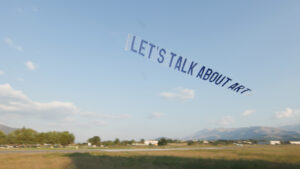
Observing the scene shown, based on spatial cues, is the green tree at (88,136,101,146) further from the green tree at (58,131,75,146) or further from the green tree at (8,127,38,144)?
the green tree at (8,127,38,144)

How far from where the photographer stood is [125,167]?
23828mm

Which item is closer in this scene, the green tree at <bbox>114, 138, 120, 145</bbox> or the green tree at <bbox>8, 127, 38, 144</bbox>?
the green tree at <bbox>8, 127, 38, 144</bbox>

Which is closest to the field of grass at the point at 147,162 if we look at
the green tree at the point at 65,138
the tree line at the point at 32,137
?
the tree line at the point at 32,137

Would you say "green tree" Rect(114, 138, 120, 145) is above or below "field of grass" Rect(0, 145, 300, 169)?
above

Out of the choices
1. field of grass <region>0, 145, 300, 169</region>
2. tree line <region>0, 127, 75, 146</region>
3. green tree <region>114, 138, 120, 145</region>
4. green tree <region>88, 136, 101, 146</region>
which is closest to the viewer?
field of grass <region>0, 145, 300, 169</region>

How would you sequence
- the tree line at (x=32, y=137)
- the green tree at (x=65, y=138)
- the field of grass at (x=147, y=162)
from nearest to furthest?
the field of grass at (x=147, y=162) < the tree line at (x=32, y=137) < the green tree at (x=65, y=138)

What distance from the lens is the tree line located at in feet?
309

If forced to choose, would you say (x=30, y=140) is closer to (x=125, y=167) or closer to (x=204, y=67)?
(x=125, y=167)

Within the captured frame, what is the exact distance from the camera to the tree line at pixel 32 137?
94.2m

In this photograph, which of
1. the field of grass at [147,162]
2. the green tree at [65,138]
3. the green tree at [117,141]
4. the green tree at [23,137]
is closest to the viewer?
the field of grass at [147,162]

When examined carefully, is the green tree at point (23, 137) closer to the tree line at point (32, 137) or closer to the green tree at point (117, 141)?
the tree line at point (32, 137)

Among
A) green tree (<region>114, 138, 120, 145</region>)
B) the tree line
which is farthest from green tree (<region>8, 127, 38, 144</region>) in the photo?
green tree (<region>114, 138, 120, 145</region>)

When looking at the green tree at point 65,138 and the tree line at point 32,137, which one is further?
the green tree at point 65,138

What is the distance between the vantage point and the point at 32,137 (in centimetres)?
9688
